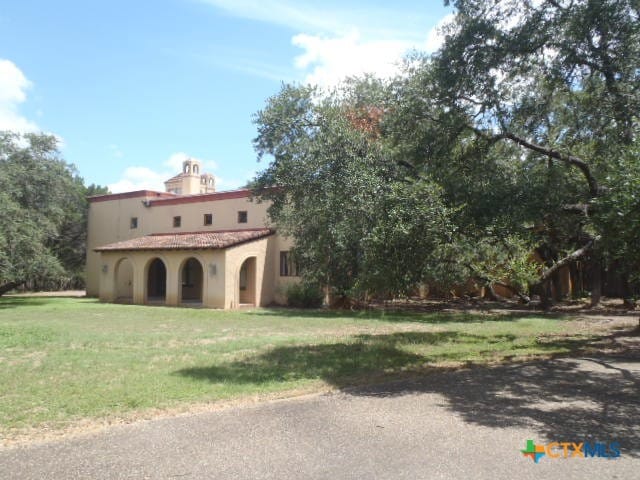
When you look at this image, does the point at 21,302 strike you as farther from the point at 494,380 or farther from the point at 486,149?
the point at 494,380

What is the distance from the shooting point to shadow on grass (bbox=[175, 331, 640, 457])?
20.5 ft

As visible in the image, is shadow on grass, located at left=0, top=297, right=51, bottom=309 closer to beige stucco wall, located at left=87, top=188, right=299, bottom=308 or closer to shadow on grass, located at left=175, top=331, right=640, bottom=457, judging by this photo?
beige stucco wall, located at left=87, top=188, right=299, bottom=308

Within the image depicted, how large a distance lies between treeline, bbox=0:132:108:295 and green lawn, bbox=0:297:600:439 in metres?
6.00

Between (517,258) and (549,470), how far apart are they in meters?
14.9

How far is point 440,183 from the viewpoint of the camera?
10273 mm

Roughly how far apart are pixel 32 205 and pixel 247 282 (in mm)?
12126

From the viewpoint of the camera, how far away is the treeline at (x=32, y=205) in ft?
77.0

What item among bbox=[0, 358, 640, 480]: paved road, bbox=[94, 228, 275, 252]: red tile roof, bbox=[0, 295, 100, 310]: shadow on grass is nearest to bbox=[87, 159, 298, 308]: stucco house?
bbox=[94, 228, 275, 252]: red tile roof

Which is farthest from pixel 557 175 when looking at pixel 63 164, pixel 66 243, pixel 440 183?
pixel 66 243

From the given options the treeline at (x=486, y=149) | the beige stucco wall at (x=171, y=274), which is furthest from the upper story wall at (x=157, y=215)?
the treeline at (x=486, y=149)

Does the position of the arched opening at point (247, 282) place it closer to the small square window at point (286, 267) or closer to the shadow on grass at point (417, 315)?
the small square window at point (286, 267)

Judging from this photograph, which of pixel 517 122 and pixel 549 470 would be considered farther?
pixel 517 122

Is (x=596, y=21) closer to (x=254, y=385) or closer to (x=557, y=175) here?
(x=557, y=175)

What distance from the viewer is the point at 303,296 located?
82.2 ft
